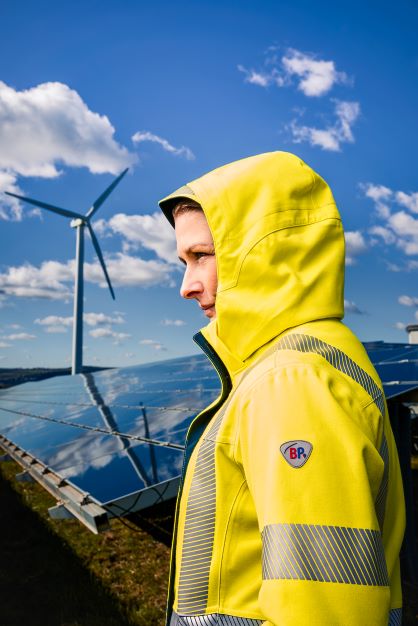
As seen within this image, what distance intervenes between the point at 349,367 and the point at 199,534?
86cm

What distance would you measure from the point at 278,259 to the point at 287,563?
1125mm

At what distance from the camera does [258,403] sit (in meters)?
1.44

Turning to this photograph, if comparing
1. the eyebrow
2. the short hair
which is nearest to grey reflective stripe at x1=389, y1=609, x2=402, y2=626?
the eyebrow

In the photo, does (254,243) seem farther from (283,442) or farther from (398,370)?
(398,370)

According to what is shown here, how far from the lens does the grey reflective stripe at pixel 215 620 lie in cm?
158

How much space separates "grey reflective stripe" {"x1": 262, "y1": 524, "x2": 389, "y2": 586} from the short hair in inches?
60.3

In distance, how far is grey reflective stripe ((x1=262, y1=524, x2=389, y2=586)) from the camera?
1.20m

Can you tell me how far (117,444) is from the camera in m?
6.45

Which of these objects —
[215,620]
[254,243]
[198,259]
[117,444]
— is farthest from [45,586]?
[254,243]

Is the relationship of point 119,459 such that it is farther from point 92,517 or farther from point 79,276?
point 79,276

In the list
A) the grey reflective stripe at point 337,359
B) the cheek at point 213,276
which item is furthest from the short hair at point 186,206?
the grey reflective stripe at point 337,359

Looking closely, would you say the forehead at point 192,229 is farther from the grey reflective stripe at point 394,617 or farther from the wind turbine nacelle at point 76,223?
the wind turbine nacelle at point 76,223

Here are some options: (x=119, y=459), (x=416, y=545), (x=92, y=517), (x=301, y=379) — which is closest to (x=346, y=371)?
(x=301, y=379)

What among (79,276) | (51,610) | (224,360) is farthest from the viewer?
(79,276)
